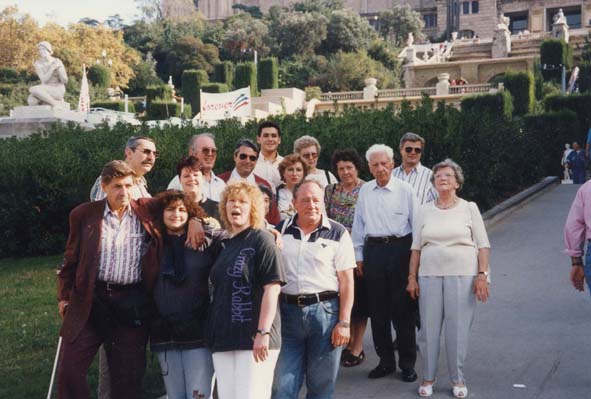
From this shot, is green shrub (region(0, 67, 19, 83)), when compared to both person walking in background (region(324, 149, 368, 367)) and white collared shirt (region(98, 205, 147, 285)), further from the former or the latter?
white collared shirt (region(98, 205, 147, 285))

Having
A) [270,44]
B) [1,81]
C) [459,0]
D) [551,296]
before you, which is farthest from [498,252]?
[459,0]

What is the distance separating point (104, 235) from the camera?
16.9 feet

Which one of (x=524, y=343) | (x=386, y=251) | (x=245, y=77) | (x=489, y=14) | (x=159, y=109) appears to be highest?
(x=489, y=14)

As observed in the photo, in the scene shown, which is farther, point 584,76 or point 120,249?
point 584,76

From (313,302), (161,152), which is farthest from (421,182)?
(161,152)

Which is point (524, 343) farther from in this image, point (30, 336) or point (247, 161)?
point (30, 336)

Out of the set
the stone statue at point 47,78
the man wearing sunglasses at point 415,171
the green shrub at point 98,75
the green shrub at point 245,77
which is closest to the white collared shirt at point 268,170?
the man wearing sunglasses at point 415,171

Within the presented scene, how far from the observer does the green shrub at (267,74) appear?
56.9m

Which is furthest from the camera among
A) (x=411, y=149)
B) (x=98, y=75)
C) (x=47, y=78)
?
(x=98, y=75)

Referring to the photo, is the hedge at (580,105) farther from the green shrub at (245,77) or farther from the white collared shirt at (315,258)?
the white collared shirt at (315,258)

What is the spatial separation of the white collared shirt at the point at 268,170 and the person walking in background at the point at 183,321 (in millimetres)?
2221

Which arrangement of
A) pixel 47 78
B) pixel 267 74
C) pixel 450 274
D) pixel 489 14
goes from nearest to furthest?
pixel 450 274 < pixel 47 78 < pixel 267 74 < pixel 489 14

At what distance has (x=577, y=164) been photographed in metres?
23.8

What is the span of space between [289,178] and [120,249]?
1.81m
